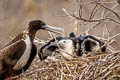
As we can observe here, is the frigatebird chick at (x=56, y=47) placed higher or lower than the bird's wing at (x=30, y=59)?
higher

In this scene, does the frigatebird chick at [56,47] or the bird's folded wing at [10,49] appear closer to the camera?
the bird's folded wing at [10,49]

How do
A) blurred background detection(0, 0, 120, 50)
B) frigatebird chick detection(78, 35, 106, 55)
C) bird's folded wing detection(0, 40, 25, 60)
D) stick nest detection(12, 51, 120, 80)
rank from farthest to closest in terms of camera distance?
frigatebird chick detection(78, 35, 106, 55) < bird's folded wing detection(0, 40, 25, 60) < blurred background detection(0, 0, 120, 50) < stick nest detection(12, 51, 120, 80)

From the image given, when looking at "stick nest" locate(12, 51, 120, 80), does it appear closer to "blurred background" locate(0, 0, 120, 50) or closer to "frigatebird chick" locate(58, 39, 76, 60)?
"frigatebird chick" locate(58, 39, 76, 60)

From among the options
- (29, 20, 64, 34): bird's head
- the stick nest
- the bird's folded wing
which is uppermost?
(29, 20, 64, 34): bird's head

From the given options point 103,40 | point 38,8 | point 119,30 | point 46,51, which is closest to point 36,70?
point 46,51

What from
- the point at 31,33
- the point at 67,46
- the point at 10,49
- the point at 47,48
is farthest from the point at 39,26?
the point at 10,49

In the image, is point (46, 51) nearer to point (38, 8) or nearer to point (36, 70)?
point (36, 70)

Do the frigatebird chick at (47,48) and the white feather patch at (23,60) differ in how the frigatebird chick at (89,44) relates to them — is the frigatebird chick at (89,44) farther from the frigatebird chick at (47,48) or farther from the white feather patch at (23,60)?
the white feather patch at (23,60)

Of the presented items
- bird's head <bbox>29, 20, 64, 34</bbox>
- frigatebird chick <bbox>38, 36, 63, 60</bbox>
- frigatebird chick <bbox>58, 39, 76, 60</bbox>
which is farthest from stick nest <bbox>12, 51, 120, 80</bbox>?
bird's head <bbox>29, 20, 64, 34</bbox>

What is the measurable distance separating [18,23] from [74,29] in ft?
5.36

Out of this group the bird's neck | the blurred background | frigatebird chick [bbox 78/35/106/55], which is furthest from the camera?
the bird's neck

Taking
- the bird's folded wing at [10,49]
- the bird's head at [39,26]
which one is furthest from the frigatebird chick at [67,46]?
the bird's folded wing at [10,49]

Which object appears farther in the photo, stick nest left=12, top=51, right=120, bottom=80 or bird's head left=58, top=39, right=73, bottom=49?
bird's head left=58, top=39, right=73, bottom=49

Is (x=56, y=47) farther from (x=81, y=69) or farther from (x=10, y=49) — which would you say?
(x=81, y=69)
